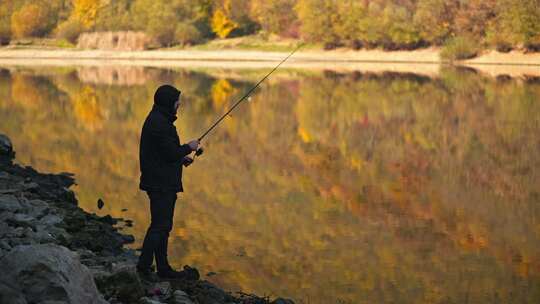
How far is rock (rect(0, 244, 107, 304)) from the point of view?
22.5 ft

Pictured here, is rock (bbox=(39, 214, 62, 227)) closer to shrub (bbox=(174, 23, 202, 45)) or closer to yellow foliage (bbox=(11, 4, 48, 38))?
shrub (bbox=(174, 23, 202, 45))

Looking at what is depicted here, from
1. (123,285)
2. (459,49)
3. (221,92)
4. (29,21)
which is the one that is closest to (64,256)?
(123,285)

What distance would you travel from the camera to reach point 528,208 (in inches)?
634

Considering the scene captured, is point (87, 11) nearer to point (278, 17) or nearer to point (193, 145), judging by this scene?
point (278, 17)

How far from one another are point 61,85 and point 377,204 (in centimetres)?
3643

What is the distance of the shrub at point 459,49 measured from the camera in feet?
265

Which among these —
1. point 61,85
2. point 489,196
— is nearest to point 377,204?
point 489,196

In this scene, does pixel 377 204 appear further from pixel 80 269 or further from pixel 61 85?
pixel 61 85

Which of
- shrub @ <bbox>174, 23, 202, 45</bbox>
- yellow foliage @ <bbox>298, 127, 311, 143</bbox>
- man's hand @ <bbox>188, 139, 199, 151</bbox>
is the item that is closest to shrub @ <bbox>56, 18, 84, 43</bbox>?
shrub @ <bbox>174, 23, 202, 45</bbox>

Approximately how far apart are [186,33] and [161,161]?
317ft

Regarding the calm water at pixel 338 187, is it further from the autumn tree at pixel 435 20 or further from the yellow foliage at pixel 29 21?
the yellow foliage at pixel 29 21

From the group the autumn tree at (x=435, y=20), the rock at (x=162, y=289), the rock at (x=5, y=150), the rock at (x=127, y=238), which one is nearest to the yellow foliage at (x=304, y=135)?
the rock at (x=5, y=150)

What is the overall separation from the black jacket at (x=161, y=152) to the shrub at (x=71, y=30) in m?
105

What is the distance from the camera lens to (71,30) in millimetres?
111500
